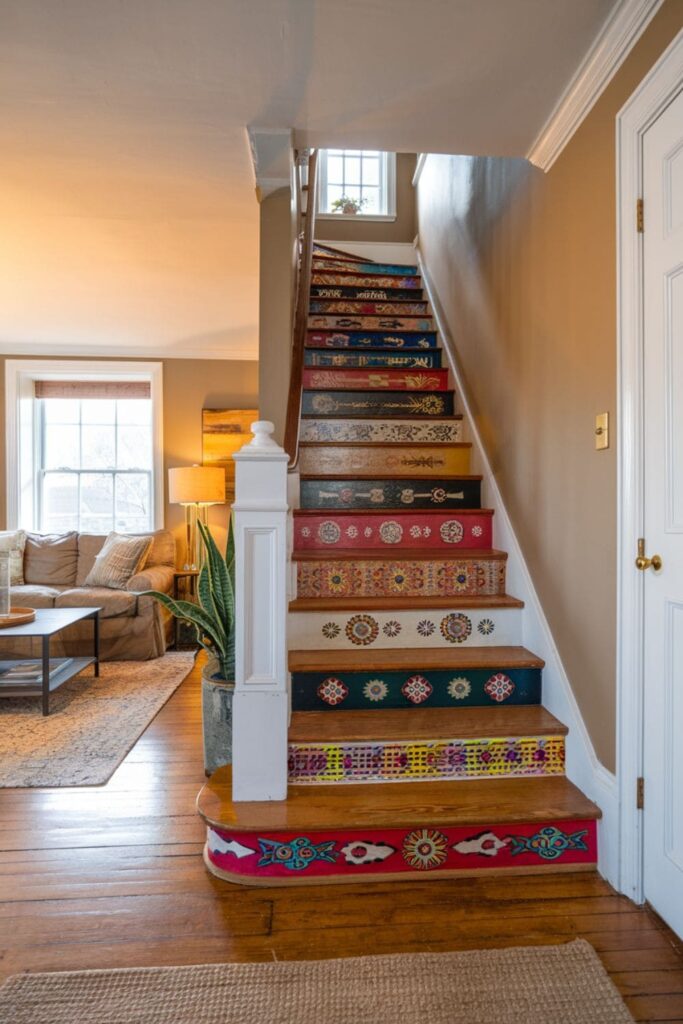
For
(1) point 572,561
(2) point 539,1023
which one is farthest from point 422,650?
(2) point 539,1023

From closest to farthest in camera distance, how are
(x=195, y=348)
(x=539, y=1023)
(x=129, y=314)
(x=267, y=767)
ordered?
(x=539, y=1023)
(x=267, y=767)
(x=129, y=314)
(x=195, y=348)

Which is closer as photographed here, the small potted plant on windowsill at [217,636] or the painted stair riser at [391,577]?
the small potted plant on windowsill at [217,636]

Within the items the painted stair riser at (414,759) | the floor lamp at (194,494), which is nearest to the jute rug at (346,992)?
the painted stair riser at (414,759)

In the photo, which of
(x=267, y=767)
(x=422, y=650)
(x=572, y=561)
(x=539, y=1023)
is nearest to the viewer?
(x=539, y=1023)

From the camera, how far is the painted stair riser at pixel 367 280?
4164 millimetres

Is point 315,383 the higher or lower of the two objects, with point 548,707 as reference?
higher

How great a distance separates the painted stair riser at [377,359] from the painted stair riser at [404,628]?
1.69 meters

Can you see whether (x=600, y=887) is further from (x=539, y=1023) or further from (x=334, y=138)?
(x=334, y=138)

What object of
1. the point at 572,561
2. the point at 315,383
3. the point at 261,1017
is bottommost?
the point at 261,1017

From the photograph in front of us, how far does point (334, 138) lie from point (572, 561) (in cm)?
177

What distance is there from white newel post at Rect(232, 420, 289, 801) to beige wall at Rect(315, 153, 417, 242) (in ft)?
13.6

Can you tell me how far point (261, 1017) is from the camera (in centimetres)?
117

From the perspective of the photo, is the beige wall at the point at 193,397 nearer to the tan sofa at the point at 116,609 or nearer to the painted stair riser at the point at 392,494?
the tan sofa at the point at 116,609

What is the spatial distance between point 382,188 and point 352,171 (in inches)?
16.2
